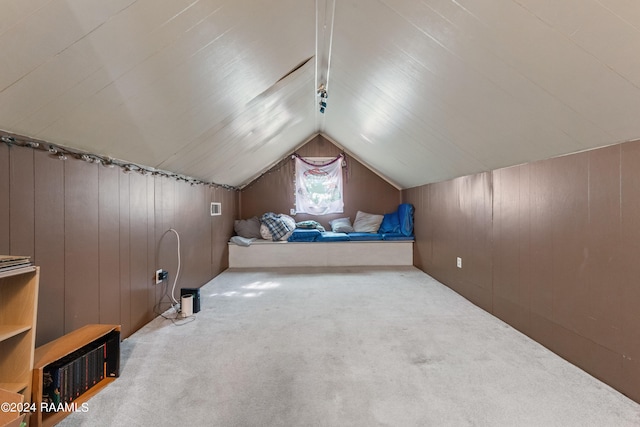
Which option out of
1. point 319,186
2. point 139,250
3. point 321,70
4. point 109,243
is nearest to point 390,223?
point 319,186

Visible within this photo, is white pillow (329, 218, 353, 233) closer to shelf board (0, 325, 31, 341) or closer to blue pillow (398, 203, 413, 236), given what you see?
blue pillow (398, 203, 413, 236)

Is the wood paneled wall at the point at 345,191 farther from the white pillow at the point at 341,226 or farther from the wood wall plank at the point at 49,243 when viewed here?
the wood wall plank at the point at 49,243

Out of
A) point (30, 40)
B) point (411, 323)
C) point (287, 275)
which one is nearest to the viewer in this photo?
point (30, 40)

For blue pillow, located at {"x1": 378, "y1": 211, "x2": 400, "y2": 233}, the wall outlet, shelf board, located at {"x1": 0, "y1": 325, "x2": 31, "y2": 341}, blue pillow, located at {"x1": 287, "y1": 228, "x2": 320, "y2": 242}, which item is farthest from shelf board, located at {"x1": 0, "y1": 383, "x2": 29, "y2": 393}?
blue pillow, located at {"x1": 378, "y1": 211, "x2": 400, "y2": 233}

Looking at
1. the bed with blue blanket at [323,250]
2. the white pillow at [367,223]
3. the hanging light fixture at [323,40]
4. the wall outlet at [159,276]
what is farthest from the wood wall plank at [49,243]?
the white pillow at [367,223]

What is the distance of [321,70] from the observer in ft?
10.2

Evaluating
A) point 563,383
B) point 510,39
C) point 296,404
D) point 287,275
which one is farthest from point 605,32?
point 287,275

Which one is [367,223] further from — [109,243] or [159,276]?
[109,243]

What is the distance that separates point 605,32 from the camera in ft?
3.89

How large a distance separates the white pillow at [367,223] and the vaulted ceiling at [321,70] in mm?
2498

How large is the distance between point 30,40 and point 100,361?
1.57 m

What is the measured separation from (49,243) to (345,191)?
4822 mm

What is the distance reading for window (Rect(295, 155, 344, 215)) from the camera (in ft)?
19.3

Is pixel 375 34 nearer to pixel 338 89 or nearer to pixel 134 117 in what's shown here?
pixel 338 89
